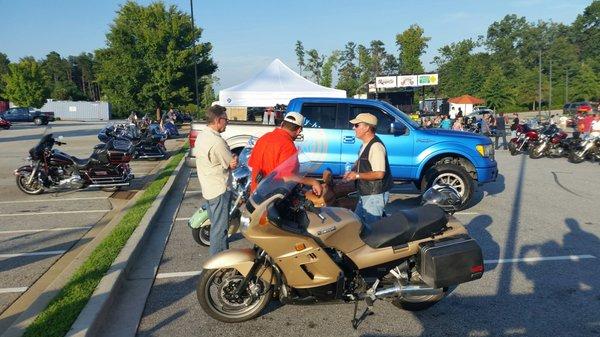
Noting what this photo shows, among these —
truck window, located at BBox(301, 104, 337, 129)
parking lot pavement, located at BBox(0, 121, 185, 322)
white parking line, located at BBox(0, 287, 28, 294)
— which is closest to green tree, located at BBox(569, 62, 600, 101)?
truck window, located at BBox(301, 104, 337, 129)

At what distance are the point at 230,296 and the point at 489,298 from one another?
2551mm

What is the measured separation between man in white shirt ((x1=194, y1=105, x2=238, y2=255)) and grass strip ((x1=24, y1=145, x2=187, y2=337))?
1275mm

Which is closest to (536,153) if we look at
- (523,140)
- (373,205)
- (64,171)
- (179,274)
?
(523,140)

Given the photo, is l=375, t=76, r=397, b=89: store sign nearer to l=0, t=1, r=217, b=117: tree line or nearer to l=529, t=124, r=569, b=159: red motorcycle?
l=0, t=1, r=217, b=117: tree line

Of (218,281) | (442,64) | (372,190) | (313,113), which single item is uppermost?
(442,64)

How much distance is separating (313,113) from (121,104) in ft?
129

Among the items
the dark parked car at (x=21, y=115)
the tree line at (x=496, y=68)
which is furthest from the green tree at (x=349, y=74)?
the dark parked car at (x=21, y=115)

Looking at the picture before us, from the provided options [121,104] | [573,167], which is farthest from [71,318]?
[121,104]

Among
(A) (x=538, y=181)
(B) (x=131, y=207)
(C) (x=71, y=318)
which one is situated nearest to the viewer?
(C) (x=71, y=318)

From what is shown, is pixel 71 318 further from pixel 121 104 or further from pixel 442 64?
pixel 442 64

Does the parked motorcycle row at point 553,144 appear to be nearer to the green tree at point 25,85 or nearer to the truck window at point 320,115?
the truck window at point 320,115

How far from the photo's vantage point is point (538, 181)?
12.3 m

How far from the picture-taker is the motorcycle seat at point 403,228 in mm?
4141

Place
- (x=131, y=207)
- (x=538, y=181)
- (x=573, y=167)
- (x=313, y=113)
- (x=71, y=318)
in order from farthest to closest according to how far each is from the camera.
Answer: (x=573, y=167), (x=538, y=181), (x=313, y=113), (x=131, y=207), (x=71, y=318)
